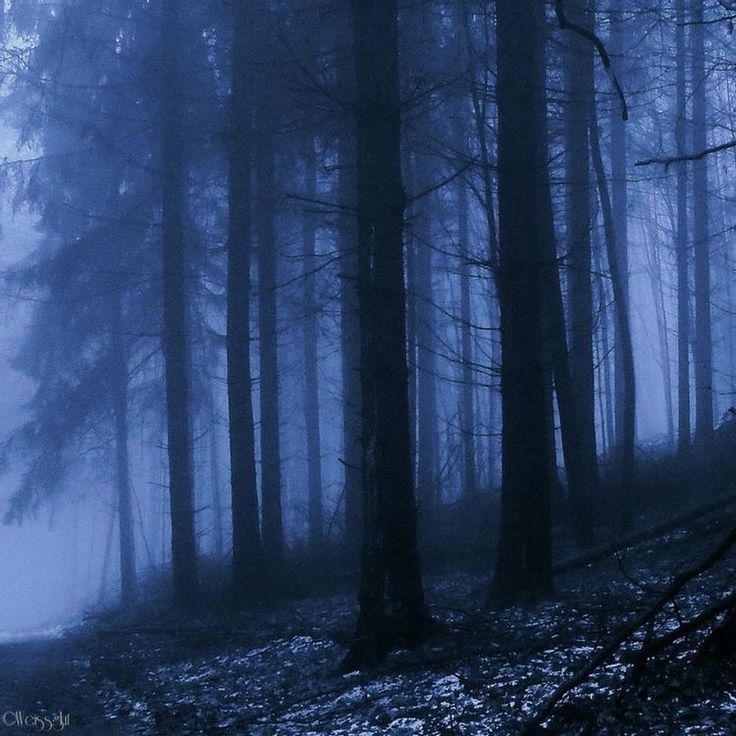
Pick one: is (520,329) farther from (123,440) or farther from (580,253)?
(123,440)

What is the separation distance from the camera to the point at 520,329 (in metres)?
9.34

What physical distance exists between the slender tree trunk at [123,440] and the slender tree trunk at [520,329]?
13695mm

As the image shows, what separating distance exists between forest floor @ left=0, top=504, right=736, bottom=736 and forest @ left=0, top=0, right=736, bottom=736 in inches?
1.6

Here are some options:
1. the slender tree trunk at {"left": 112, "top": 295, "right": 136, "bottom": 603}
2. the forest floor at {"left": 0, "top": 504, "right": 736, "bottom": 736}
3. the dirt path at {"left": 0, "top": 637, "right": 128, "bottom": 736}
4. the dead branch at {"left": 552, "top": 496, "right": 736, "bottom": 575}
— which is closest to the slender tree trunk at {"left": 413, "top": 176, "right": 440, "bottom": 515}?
the slender tree trunk at {"left": 112, "top": 295, "right": 136, "bottom": 603}

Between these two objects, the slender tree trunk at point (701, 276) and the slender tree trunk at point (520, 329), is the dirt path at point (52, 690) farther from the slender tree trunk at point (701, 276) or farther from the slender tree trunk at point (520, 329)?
the slender tree trunk at point (701, 276)

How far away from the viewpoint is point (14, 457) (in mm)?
25438

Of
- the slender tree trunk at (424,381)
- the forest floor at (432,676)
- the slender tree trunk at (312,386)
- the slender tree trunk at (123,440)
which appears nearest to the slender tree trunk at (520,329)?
the forest floor at (432,676)

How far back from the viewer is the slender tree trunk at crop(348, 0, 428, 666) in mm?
7988

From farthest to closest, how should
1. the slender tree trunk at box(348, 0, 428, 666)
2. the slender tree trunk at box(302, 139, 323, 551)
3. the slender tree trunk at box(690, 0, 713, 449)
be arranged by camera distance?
the slender tree trunk at box(690, 0, 713, 449) < the slender tree trunk at box(302, 139, 323, 551) < the slender tree trunk at box(348, 0, 428, 666)

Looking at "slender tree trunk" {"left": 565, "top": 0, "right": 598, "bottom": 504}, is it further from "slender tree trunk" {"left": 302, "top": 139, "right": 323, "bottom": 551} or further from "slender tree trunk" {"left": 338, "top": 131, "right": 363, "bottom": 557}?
"slender tree trunk" {"left": 302, "top": 139, "right": 323, "bottom": 551}

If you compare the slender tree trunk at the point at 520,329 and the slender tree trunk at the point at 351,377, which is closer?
the slender tree trunk at the point at 520,329

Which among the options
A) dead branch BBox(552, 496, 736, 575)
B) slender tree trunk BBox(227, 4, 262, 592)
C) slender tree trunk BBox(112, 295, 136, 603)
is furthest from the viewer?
slender tree trunk BBox(112, 295, 136, 603)

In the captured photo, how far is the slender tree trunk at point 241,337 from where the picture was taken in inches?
580

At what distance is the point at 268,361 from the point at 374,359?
932cm
